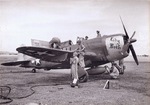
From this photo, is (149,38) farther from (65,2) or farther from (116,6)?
(65,2)

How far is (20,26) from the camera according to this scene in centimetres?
270

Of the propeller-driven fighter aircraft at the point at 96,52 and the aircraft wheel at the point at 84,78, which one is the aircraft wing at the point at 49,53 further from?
the aircraft wheel at the point at 84,78

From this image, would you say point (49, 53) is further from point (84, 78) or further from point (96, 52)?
point (96, 52)

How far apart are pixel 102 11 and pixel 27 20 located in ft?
3.00

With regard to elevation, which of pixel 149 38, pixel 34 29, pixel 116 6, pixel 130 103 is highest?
pixel 116 6

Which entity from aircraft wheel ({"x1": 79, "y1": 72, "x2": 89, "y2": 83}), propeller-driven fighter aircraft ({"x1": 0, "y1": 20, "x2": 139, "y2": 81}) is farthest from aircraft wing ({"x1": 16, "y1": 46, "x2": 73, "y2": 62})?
aircraft wheel ({"x1": 79, "y1": 72, "x2": 89, "y2": 83})

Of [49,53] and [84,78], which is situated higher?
[49,53]

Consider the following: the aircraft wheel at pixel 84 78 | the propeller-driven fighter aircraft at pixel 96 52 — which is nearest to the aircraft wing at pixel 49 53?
the propeller-driven fighter aircraft at pixel 96 52

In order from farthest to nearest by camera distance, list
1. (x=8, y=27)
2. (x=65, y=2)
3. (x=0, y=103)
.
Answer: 1. (x=8, y=27)
2. (x=65, y=2)
3. (x=0, y=103)

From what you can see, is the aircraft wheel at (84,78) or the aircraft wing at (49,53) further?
the aircraft wheel at (84,78)

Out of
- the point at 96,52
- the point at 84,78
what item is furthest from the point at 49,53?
the point at 96,52

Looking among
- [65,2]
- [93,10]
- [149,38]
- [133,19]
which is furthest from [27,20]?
[149,38]

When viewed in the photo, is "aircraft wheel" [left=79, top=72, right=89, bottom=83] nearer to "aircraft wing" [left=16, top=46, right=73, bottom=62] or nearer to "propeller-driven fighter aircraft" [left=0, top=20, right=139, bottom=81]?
"propeller-driven fighter aircraft" [left=0, top=20, right=139, bottom=81]

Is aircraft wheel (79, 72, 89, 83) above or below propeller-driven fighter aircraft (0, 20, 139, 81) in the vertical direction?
below
